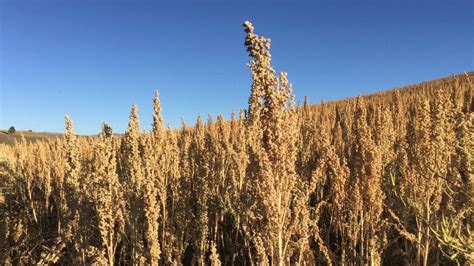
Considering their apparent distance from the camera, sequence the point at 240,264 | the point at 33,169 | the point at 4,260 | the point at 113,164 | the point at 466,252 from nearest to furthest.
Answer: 1. the point at 466,252
2. the point at 113,164
3. the point at 240,264
4. the point at 4,260
5. the point at 33,169

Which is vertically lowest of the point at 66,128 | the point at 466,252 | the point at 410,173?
the point at 466,252

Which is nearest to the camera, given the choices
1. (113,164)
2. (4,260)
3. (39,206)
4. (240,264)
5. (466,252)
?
(466,252)

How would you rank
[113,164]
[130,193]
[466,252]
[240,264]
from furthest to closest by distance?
[240,264]
[130,193]
[113,164]
[466,252]

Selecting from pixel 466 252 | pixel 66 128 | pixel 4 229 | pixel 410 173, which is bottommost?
pixel 4 229

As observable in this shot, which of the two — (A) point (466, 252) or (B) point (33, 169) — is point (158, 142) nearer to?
(A) point (466, 252)

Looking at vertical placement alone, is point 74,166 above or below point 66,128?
below

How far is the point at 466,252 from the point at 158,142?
4.29m

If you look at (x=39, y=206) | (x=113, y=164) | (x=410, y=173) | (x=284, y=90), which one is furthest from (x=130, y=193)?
(x=39, y=206)

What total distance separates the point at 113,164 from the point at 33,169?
659 centimetres

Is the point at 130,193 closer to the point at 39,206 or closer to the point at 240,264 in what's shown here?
the point at 240,264

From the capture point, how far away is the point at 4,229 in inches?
216

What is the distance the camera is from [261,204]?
98.3 inches

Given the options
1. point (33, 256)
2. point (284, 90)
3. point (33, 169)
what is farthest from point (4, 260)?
point (284, 90)

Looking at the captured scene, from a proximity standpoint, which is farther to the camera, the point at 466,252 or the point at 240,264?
the point at 240,264
